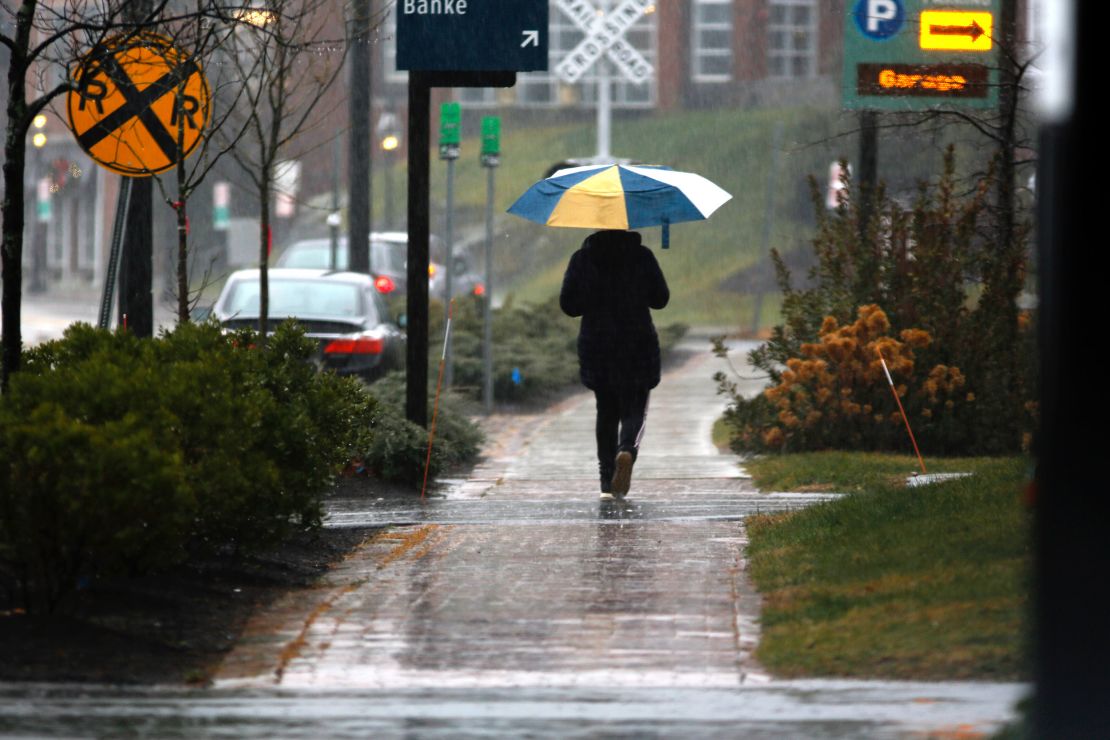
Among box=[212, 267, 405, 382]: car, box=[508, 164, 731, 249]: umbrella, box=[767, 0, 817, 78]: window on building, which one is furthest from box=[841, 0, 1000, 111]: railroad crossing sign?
box=[767, 0, 817, 78]: window on building

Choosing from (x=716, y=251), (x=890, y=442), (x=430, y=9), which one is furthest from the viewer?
(x=716, y=251)

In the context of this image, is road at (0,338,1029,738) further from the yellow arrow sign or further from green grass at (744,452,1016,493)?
the yellow arrow sign

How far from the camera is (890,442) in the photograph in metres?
13.5

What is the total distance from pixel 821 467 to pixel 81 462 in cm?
685

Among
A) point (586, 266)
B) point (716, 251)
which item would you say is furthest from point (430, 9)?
point (716, 251)

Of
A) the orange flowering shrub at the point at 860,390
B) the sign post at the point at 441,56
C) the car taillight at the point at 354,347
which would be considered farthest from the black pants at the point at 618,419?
the car taillight at the point at 354,347

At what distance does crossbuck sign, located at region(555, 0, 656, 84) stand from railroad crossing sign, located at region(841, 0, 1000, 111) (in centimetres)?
2431

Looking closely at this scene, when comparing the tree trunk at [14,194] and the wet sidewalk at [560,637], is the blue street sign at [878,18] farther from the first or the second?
the tree trunk at [14,194]

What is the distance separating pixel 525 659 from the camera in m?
6.55

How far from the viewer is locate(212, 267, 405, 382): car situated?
17156 millimetres

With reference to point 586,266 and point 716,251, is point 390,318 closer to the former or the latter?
point 586,266

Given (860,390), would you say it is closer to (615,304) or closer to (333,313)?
(615,304)

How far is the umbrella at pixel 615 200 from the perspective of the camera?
36.8ft

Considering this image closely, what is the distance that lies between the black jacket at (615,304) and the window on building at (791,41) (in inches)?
1805
